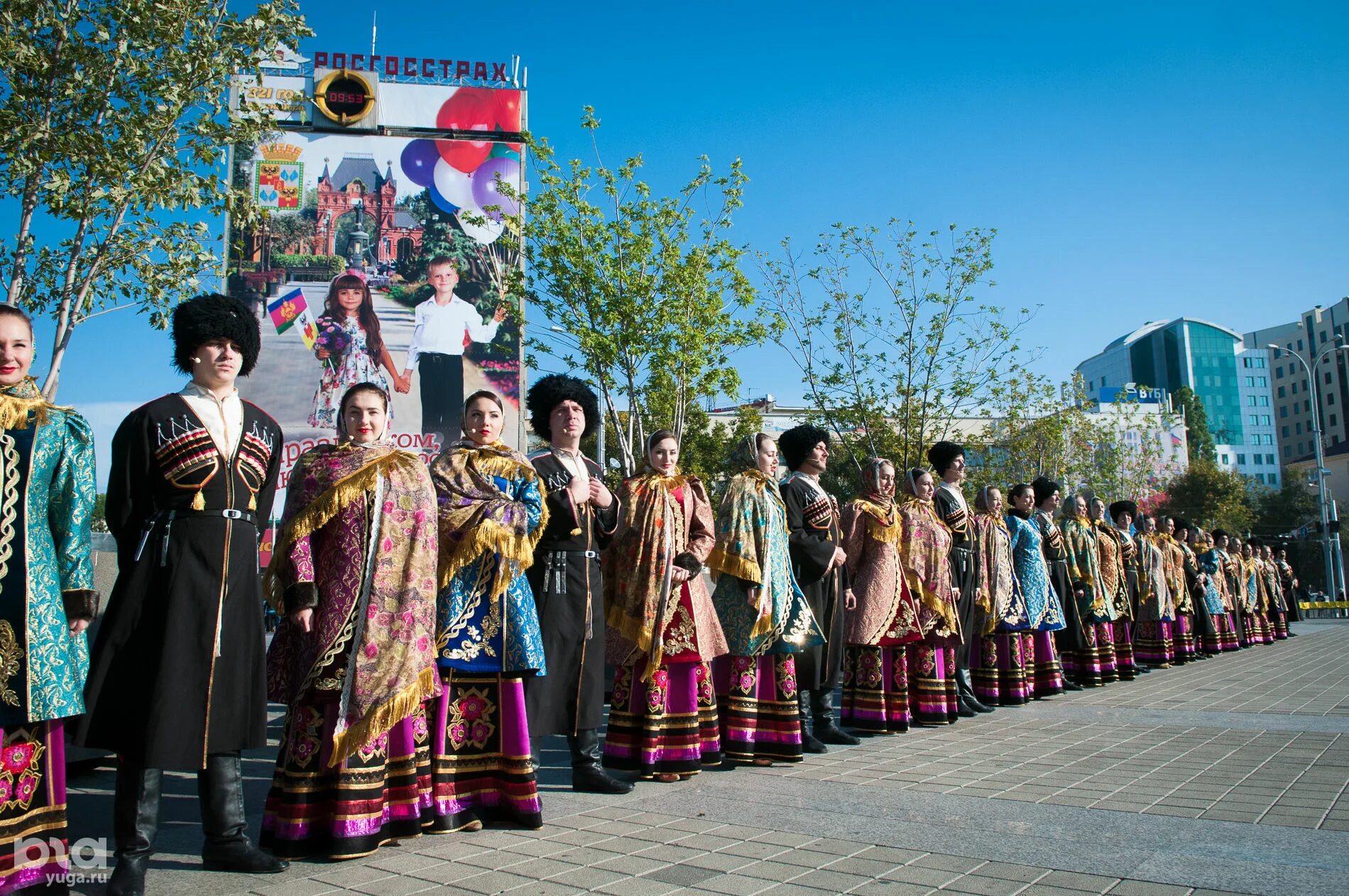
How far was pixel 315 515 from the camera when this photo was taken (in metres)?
4.22

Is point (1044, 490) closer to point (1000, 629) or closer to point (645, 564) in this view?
point (1000, 629)

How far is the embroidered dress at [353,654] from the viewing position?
159 inches

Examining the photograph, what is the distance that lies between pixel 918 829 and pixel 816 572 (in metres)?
2.74

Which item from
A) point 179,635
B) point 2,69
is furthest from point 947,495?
point 2,69

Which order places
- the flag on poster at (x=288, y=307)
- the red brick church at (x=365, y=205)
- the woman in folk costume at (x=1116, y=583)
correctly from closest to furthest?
the woman in folk costume at (x=1116, y=583), the flag on poster at (x=288, y=307), the red brick church at (x=365, y=205)

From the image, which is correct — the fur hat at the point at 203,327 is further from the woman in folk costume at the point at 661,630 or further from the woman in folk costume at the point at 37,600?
the woman in folk costume at the point at 661,630

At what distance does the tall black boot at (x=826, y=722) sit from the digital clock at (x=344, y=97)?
35.7m

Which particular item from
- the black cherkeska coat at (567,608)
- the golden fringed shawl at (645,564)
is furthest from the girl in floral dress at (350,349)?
the black cherkeska coat at (567,608)

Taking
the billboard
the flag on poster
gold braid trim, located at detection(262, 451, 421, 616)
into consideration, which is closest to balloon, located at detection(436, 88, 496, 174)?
the billboard

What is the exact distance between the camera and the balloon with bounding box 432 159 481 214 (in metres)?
37.7

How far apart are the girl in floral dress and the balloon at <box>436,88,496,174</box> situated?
589 cm

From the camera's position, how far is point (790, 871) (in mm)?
3777

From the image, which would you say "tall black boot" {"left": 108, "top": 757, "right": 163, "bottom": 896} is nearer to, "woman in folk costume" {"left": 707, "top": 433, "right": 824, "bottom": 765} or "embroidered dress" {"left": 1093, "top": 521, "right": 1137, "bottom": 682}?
"woman in folk costume" {"left": 707, "top": 433, "right": 824, "bottom": 765}

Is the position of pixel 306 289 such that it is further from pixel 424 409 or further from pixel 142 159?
pixel 142 159
